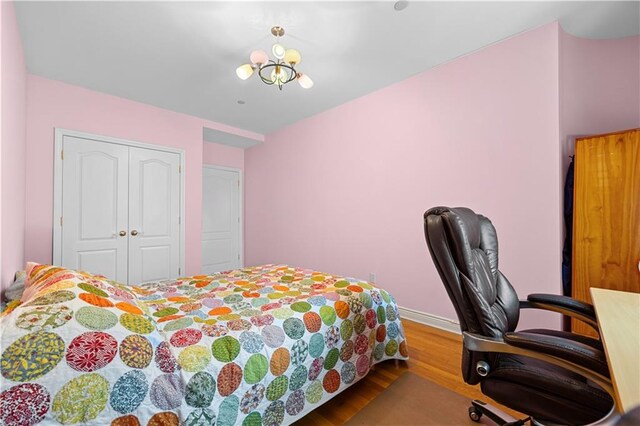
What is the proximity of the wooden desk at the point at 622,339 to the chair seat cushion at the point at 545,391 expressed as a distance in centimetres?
21

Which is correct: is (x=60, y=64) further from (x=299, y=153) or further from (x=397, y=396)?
(x=397, y=396)

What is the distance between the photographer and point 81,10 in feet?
5.98

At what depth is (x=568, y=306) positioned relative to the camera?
4.14 ft

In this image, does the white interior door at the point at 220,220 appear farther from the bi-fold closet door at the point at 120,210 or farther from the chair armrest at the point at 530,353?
the chair armrest at the point at 530,353

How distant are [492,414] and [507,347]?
2.16 ft

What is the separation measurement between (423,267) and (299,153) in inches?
95.4

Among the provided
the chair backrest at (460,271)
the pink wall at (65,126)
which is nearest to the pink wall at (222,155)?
the pink wall at (65,126)

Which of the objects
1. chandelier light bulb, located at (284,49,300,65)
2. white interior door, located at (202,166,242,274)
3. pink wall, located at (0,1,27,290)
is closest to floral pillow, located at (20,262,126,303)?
pink wall, located at (0,1,27,290)

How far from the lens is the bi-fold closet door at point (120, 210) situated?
2914 millimetres

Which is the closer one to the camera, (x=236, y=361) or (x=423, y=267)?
(x=236, y=361)

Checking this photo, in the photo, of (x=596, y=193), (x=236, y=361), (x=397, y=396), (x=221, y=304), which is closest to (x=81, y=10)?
(x=221, y=304)

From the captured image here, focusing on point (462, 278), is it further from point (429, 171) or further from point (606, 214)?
point (429, 171)

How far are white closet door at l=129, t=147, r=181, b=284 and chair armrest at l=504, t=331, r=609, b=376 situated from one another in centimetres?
383

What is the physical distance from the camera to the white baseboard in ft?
8.07
